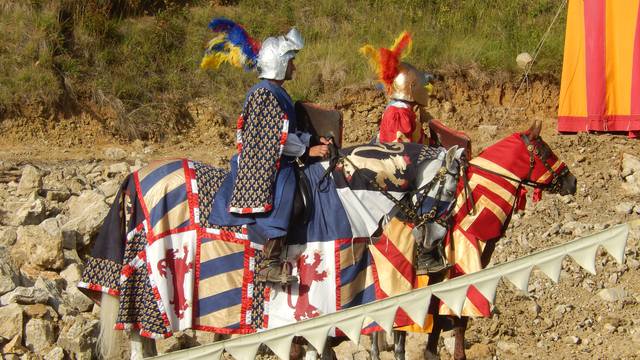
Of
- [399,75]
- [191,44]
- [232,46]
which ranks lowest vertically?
[399,75]

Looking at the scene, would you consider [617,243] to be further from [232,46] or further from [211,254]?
[232,46]

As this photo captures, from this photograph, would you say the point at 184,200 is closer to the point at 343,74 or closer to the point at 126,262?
the point at 126,262

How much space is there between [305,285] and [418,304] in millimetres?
1172

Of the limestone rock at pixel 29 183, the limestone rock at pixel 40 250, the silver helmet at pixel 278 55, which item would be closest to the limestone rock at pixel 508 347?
the silver helmet at pixel 278 55

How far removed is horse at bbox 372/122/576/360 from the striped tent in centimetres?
351

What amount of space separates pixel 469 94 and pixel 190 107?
155 inches

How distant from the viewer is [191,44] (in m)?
12.9

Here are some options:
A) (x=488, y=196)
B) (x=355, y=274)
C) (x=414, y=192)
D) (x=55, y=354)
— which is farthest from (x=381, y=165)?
(x=55, y=354)

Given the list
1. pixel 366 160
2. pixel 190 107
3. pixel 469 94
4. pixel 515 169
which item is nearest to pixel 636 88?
pixel 469 94

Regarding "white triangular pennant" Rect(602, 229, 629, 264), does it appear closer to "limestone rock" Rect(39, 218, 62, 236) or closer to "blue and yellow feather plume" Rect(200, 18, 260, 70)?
"blue and yellow feather plume" Rect(200, 18, 260, 70)

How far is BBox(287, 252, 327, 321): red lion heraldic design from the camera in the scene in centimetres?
584

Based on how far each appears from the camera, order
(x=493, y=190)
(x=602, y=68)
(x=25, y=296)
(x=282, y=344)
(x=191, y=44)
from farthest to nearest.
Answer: (x=191, y=44) → (x=602, y=68) → (x=25, y=296) → (x=493, y=190) → (x=282, y=344)

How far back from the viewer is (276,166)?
5.83m

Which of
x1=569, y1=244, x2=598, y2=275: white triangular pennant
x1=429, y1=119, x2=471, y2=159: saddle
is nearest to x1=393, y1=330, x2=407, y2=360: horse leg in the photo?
x1=429, y1=119, x2=471, y2=159: saddle
